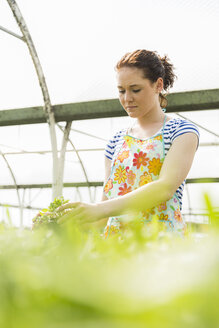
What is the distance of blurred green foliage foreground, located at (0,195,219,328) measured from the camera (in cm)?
20

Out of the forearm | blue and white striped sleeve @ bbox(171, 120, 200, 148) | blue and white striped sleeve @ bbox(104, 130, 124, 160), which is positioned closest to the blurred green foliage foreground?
the forearm

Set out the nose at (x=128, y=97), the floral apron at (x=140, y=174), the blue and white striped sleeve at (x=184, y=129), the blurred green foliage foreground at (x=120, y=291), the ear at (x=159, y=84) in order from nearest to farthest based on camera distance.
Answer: the blurred green foliage foreground at (x=120, y=291) < the blue and white striped sleeve at (x=184, y=129) < the floral apron at (x=140, y=174) < the nose at (x=128, y=97) < the ear at (x=159, y=84)

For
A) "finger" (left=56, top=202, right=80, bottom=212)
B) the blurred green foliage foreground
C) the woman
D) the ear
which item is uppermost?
the ear

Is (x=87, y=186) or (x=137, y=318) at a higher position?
(x=87, y=186)

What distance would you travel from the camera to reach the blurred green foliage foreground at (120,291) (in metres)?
0.20

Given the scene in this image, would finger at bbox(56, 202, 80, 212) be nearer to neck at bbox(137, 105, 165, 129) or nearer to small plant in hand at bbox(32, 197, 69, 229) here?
small plant in hand at bbox(32, 197, 69, 229)

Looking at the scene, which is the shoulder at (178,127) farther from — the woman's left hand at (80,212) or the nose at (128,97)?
the woman's left hand at (80,212)

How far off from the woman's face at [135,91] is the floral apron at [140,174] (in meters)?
0.17

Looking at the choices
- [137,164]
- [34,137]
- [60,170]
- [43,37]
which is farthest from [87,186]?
[137,164]

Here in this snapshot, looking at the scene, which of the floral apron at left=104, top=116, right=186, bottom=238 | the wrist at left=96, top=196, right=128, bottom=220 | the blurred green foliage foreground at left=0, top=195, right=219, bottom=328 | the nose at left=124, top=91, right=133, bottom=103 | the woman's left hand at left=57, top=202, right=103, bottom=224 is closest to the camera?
the blurred green foliage foreground at left=0, top=195, right=219, bottom=328

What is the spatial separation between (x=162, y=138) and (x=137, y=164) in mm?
192

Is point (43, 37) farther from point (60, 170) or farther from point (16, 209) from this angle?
point (16, 209)

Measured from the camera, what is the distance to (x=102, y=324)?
0.20 metres

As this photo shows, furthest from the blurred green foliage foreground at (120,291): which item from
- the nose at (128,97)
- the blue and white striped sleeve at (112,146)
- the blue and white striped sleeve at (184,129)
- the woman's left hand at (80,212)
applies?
the blue and white striped sleeve at (112,146)
